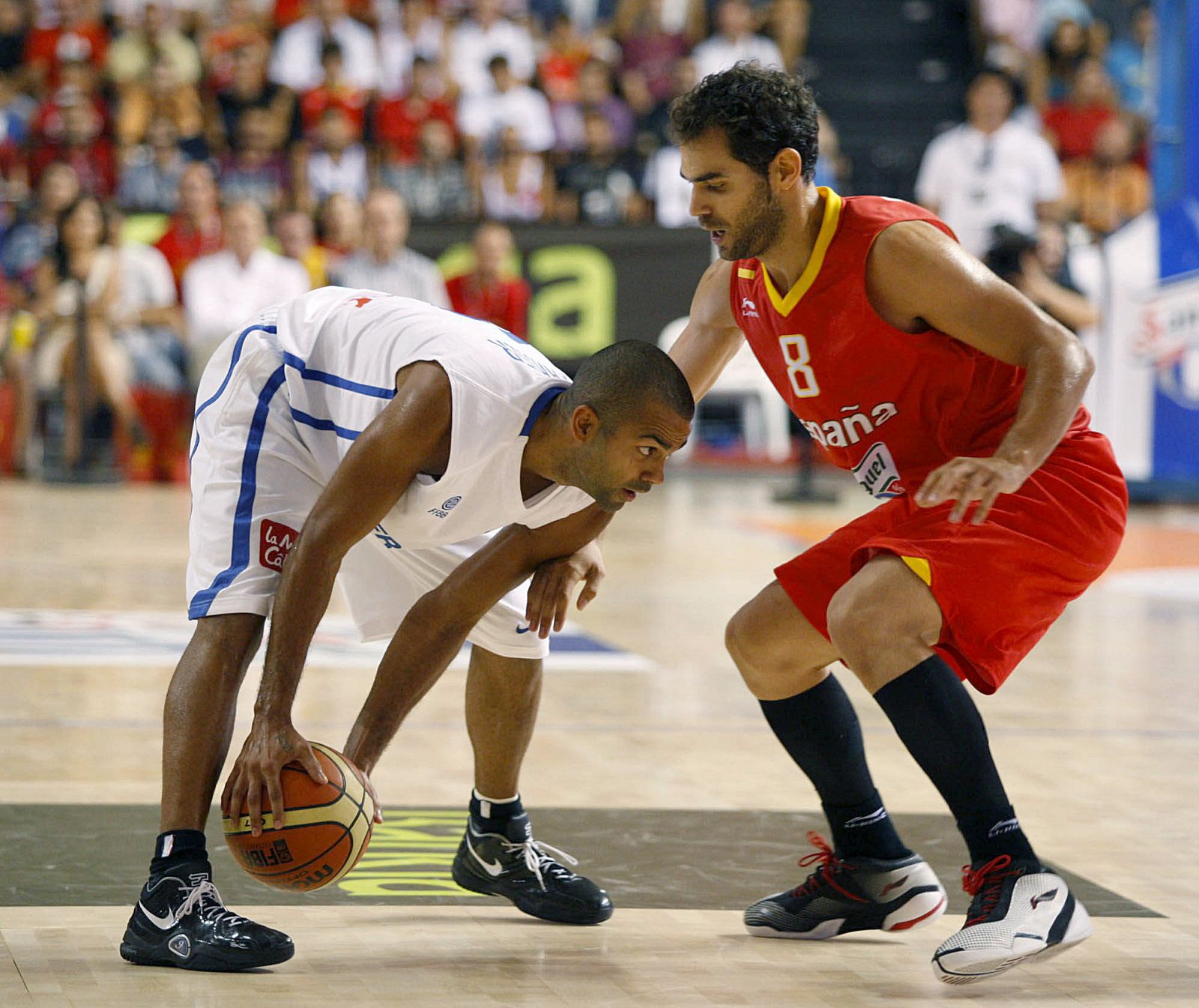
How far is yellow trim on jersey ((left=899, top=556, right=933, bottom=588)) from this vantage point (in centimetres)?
305

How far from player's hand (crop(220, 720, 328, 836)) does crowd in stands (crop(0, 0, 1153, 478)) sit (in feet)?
29.7

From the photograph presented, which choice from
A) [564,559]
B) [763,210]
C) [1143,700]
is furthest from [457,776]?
[1143,700]

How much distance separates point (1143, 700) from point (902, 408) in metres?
2.75

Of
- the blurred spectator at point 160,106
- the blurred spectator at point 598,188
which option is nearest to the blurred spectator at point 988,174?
the blurred spectator at point 598,188

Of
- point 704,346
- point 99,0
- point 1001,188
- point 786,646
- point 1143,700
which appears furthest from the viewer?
point 99,0

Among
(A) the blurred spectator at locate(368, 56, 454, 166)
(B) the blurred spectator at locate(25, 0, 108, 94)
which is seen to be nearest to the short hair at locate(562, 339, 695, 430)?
(A) the blurred spectator at locate(368, 56, 454, 166)

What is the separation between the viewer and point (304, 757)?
2.87 m

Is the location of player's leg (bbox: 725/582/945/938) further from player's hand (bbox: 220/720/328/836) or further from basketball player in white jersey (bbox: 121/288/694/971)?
player's hand (bbox: 220/720/328/836)

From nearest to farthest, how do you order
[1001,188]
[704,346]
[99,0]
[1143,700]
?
[704,346]
[1143,700]
[1001,188]
[99,0]

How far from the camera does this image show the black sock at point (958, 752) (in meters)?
3.02

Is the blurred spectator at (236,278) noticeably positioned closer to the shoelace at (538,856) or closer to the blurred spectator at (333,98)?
the blurred spectator at (333,98)

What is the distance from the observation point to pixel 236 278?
12289mm

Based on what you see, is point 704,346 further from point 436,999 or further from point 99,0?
point 99,0

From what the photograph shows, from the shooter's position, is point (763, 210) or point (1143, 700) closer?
point (763, 210)
